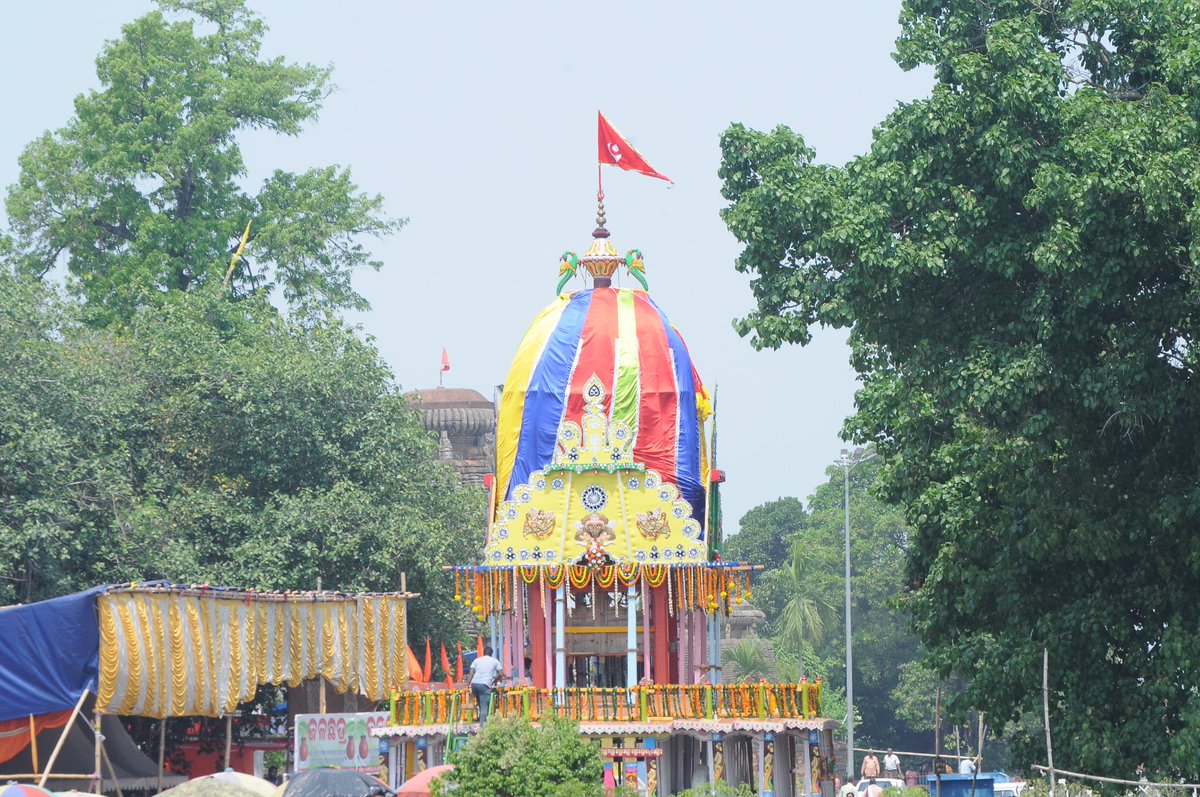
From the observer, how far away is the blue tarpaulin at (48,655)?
25312 millimetres

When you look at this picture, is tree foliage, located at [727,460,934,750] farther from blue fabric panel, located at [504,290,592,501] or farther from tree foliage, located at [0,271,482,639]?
blue fabric panel, located at [504,290,592,501]

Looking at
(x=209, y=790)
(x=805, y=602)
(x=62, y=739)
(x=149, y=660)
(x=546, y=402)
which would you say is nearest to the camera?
(x=209, y=790)

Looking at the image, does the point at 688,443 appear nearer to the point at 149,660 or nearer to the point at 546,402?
the point at 546,402

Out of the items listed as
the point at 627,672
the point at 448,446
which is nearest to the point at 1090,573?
the point at 627,672

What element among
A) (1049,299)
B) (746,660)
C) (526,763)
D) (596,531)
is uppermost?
(1049,299)

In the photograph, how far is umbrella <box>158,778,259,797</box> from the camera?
21250 millimetres

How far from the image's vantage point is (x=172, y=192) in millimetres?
49688

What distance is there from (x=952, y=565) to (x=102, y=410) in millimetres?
20533

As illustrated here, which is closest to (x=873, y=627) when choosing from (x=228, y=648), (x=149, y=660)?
(x=228, y=648)

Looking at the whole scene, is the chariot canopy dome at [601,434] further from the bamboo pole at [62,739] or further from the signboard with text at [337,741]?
the bamboo pole at [62,739]

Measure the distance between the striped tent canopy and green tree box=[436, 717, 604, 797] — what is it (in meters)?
11.6

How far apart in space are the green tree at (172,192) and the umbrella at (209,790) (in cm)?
2728

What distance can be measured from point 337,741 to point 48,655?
544 centimetres

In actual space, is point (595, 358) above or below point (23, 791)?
above
